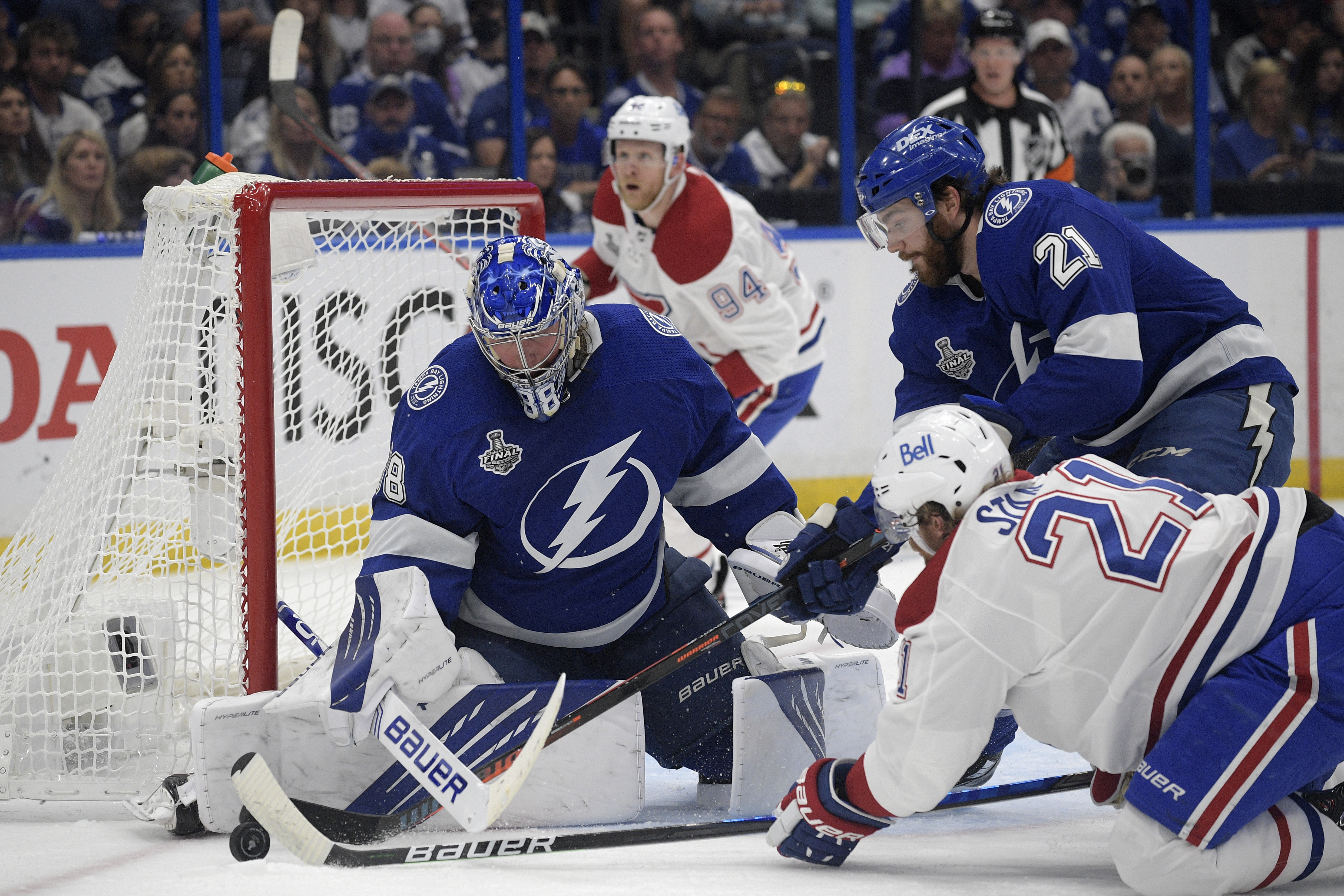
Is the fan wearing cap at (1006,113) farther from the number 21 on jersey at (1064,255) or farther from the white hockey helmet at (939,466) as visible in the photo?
the white hockey helmet at (939,466)

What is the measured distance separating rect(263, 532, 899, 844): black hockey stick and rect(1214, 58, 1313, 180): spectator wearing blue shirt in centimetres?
417

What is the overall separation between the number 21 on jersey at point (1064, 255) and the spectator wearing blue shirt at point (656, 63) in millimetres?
3346

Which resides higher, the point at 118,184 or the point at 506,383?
the point at 118,184

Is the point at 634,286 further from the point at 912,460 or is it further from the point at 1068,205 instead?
the point at 912,460

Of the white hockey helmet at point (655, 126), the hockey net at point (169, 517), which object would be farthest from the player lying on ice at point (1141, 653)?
the white hockey helmet at point (655, 126)

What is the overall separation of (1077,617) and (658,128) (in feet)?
7.55

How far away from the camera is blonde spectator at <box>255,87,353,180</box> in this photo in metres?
5.17

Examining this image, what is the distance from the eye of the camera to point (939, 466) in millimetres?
1888

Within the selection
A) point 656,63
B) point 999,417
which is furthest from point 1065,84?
point 999,417

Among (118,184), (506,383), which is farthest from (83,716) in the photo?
(118,184)

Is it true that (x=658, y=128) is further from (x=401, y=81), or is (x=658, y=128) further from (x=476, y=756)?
(x=476, y=756)

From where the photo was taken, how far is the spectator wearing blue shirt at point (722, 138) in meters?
5.62

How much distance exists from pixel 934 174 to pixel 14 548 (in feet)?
5.99

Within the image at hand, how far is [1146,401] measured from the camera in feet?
8.43
